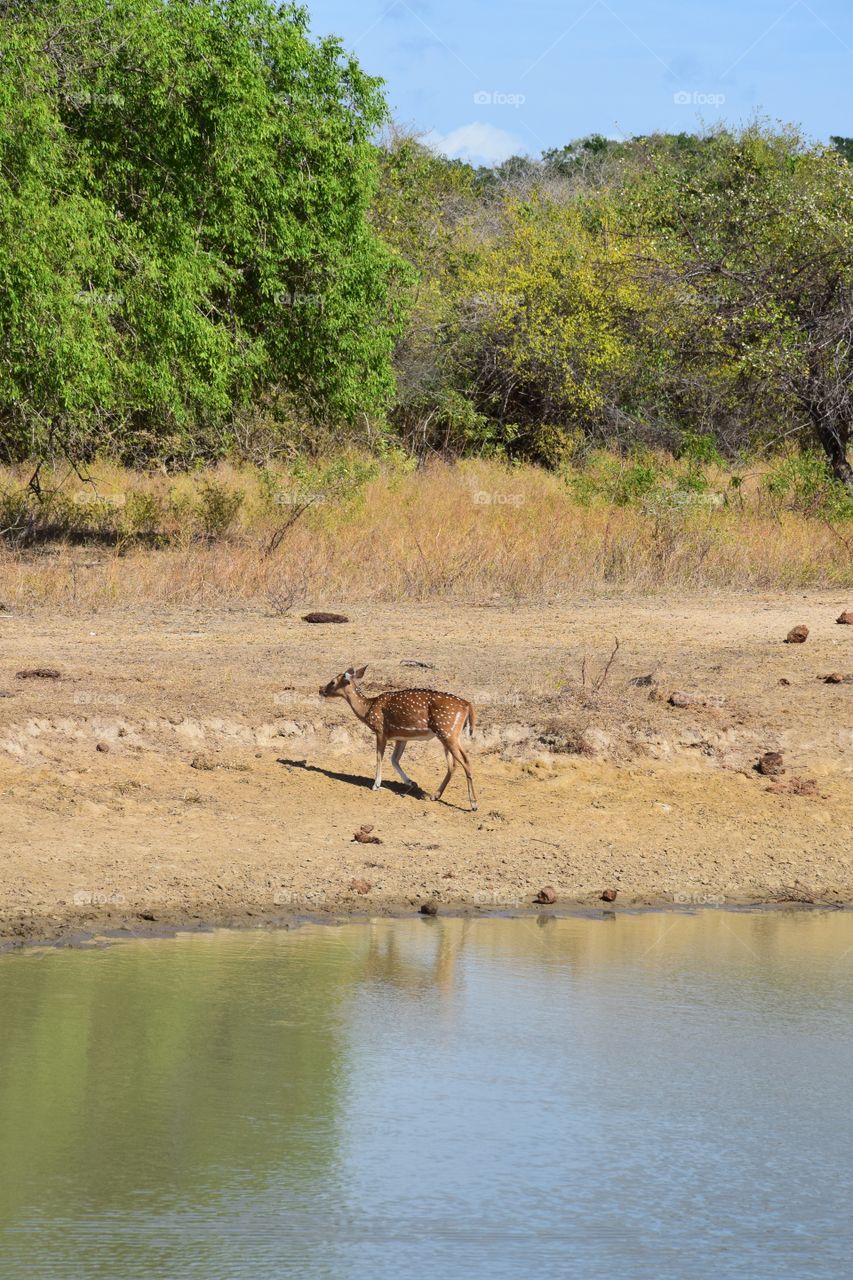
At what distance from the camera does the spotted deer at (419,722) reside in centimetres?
912

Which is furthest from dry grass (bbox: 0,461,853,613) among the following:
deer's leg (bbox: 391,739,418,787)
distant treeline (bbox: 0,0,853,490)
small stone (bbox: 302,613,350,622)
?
deer's leg (bbox: 391,739,418,787)

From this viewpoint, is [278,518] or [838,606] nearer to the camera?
[838,606]

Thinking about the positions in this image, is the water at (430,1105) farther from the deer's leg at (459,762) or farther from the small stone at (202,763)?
the small stone at (202,763)

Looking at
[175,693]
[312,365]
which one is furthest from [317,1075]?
[312,365]

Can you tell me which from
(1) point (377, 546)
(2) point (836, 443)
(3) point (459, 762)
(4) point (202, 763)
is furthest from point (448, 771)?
(2) point (836, 443)

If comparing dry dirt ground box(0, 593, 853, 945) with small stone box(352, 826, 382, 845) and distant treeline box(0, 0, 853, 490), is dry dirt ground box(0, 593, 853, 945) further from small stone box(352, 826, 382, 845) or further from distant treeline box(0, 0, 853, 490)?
distant treeline box(0, 0, 853, 490)

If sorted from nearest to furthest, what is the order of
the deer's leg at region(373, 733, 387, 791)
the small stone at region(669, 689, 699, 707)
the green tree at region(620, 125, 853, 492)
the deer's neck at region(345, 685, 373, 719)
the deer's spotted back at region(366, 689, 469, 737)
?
1. the deer's spotted back at region(366, 689, 469, 737)
2. the deer's leg at region(373, 733, 387, 791)
3. the deer's neck at region(345, 685, 373, 719)
4. the small stone at region(669, 689, 699, 707)
5. the green tree at region(620, 125, 853, 492)

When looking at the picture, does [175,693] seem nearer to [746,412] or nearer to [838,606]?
[838,606]

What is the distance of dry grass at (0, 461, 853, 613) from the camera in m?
14.6

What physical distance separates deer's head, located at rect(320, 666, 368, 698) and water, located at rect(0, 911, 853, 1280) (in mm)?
2244

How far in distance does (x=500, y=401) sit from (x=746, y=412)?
4854 mm

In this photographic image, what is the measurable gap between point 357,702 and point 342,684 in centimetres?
17

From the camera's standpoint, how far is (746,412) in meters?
25.0

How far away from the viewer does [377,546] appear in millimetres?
16188
